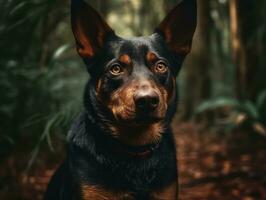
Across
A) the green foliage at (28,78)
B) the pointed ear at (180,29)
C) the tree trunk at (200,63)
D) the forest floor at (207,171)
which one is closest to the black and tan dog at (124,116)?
the pointed ear at (180,29)

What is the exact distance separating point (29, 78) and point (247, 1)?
4853mm

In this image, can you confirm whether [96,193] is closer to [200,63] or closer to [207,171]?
[207,171]

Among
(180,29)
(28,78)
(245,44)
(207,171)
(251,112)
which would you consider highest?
(180,29)

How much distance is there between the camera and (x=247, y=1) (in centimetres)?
883

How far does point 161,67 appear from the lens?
367 cm

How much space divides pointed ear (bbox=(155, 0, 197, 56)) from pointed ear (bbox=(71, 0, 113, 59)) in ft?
1.64

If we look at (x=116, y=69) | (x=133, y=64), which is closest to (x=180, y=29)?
(x=133, y=64)

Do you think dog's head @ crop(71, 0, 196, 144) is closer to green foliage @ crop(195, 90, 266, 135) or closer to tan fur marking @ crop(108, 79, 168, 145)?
tan fur marking @ crop(108, 79, 168, 145)

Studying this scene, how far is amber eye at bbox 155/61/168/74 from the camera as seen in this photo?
12.0ft

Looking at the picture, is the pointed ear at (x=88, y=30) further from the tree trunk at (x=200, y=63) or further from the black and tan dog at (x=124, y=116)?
the tree trunk at (x=200, y=63)

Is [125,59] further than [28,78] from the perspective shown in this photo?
No

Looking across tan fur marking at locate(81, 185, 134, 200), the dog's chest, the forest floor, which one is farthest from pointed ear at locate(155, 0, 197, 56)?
the forest floor

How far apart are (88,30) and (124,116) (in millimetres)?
871

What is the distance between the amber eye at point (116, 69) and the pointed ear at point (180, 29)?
1.92 feet
